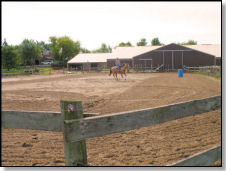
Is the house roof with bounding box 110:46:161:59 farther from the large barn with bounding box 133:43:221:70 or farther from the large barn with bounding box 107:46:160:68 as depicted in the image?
the large barn with bounding box 133:43:221:70

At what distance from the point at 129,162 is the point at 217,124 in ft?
9.89

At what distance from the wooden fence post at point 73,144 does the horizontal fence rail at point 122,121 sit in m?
0.05

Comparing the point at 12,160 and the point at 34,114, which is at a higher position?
the point at 34,114

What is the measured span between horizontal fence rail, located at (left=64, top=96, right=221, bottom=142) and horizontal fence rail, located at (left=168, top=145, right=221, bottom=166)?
1.56 ft

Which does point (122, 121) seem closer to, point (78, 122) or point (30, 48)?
point (78, 122)

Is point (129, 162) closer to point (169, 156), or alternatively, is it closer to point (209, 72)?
point (169, 156)

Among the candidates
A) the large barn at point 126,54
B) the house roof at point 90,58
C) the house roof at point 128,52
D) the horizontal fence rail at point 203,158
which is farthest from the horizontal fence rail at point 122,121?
the house roof at point 90,58

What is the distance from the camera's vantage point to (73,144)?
1947mm

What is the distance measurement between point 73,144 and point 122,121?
514 mm

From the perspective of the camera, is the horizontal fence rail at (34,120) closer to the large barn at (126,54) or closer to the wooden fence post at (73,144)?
the wooden fence post at (73,144)

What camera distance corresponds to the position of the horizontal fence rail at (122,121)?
74.5 inches

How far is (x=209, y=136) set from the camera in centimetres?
437

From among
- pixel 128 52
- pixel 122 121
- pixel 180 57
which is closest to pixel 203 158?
pixel 122 121

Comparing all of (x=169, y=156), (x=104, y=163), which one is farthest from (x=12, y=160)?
(x=169, y=156)
